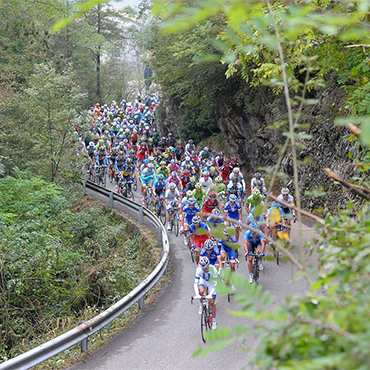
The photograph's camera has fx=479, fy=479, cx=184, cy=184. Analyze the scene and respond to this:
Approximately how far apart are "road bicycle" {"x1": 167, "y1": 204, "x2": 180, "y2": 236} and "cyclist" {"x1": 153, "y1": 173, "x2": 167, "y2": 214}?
57.1 inches

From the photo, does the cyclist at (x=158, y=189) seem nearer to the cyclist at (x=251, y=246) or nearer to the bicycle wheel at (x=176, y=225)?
the bicycle wheel at (x=176, y=225)

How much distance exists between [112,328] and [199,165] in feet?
54.5

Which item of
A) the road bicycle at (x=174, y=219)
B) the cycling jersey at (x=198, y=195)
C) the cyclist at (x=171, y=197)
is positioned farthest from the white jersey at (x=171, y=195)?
the cycling jersey at (x=198, y=195)

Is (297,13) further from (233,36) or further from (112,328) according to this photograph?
(112,328)

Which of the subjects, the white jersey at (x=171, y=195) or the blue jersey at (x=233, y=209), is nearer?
the blue jersey at (x=233, y=209)

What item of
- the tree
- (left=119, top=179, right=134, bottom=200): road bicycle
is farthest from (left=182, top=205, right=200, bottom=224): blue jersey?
(left=119, top=179, right=134, bottom=200): road bicycle

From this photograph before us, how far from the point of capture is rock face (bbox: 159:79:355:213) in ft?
58.7

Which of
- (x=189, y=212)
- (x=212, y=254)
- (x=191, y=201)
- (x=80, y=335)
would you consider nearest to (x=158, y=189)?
(x=189, y=212)

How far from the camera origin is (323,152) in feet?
62.8

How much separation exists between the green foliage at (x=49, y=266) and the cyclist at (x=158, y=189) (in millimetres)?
2702

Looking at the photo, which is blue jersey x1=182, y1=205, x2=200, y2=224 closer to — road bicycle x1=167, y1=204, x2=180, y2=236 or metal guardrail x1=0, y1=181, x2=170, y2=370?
metal guardrail x1=0, y1=181, x2=170, y2=370

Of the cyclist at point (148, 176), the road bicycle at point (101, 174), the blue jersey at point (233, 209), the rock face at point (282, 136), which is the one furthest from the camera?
the road bicycle at point (101, 174)

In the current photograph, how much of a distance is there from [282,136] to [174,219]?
22.4ft

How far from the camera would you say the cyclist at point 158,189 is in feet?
67.4
